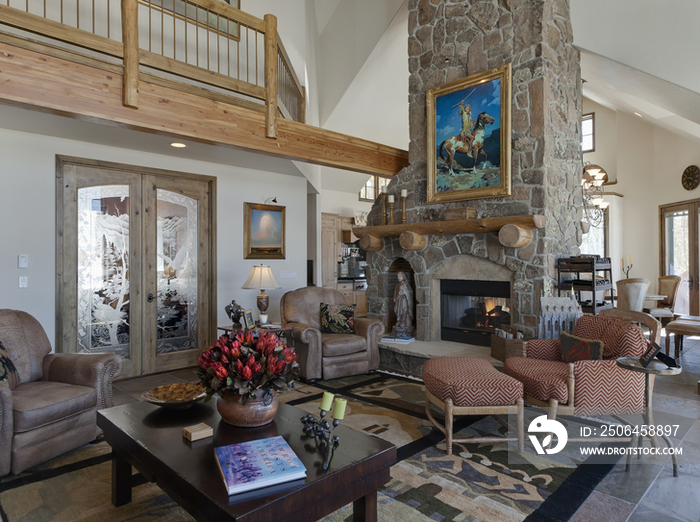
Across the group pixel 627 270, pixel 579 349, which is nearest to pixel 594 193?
pixel 627 270

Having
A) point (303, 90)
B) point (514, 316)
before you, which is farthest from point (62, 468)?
point (303, 90)

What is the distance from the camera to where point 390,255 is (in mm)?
5688

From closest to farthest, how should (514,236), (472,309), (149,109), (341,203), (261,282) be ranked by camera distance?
(149,109)
(514,236)
(261,282)
(472,309)
(341,203)

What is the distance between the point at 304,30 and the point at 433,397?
17.9 feet

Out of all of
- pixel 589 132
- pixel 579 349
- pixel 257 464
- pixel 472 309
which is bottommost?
pixel 257 464

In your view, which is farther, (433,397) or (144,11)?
(144,11)

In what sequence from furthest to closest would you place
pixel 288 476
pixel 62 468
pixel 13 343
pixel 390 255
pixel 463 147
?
1. pixel 390 255
2. pixel 463 147
3. pixel 13 343
4. pixel 62 468
5. pixel 288 476

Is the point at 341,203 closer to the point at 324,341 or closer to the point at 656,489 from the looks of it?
the point at 324,341

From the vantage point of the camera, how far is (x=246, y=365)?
2.06 m

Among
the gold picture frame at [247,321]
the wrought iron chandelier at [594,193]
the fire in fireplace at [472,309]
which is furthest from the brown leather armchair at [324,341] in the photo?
the wrought iron chandelier at [594,193]

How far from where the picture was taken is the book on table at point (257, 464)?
1586mm

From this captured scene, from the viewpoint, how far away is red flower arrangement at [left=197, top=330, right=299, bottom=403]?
2.06 m

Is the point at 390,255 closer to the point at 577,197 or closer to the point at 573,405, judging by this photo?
the point at 577,197

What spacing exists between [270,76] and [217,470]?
11.1 feet
